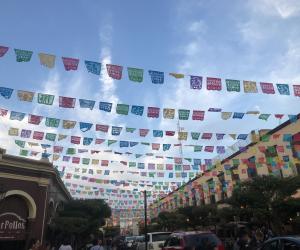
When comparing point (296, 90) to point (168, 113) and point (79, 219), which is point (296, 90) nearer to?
point (168, 113)

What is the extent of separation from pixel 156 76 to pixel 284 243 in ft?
26.4

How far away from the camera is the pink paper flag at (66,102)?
15726mm

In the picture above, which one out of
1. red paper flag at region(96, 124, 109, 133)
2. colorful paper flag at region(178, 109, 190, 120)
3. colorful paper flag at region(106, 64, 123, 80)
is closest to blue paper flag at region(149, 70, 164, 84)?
colorful paper flag at region(106, 64, 123, 80)

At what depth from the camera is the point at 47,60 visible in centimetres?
1272

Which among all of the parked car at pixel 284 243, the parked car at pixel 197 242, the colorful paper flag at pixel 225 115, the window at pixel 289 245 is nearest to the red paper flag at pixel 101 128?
the colorful paper flag at pixel 225 115

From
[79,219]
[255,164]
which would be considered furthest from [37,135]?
[255,164]

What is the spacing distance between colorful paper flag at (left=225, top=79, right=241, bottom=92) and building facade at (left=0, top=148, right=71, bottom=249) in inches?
580

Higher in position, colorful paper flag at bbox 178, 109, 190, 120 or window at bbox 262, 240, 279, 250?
colorful paper flag at bbox 178, 109, 190, 120

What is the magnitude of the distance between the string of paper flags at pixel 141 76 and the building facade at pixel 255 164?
20.4ft

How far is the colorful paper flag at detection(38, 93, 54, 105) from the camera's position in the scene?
1538 cm

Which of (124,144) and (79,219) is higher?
(124,144)

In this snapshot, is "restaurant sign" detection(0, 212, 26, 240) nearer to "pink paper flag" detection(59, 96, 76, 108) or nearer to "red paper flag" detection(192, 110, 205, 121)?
"pink paper flag" detection(59, 96, 76, 108)

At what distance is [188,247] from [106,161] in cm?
1262

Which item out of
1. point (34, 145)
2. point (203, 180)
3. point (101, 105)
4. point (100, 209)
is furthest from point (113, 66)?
point (203, 180)
